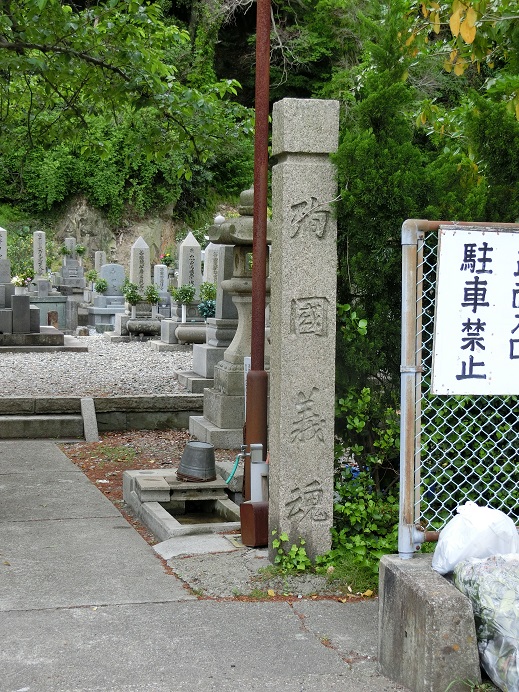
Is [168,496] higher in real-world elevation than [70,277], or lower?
lower

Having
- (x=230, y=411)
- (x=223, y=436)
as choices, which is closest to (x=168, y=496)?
(x=223, y=436)

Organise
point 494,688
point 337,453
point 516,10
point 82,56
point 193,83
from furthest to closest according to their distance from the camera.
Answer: point 193,83 < point 82,56 < point 516,10 < point 337,453 < point 494,688

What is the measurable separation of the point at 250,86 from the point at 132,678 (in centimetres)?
3799

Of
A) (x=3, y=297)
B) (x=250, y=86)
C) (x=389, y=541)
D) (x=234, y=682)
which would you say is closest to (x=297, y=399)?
(x=389, y=541)

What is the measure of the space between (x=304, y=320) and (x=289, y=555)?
4.31 ft

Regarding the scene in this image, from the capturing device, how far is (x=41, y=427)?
33.0 feet

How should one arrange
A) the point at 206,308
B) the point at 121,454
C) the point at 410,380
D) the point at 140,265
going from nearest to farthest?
the point at 410,380 → the point at 121,454 → the point at 206,308 → the point at 140,265

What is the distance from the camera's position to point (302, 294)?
494 centimetres

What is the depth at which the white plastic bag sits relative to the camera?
150 inches

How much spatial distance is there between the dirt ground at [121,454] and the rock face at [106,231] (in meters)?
29.7

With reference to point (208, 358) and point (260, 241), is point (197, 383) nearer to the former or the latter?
point (208, 358)

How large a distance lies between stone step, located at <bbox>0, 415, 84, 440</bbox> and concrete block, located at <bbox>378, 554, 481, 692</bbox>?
6.88 metres

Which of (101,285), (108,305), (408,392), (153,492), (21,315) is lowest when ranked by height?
(153,492)

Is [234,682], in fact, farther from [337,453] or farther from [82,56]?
[82,56]
